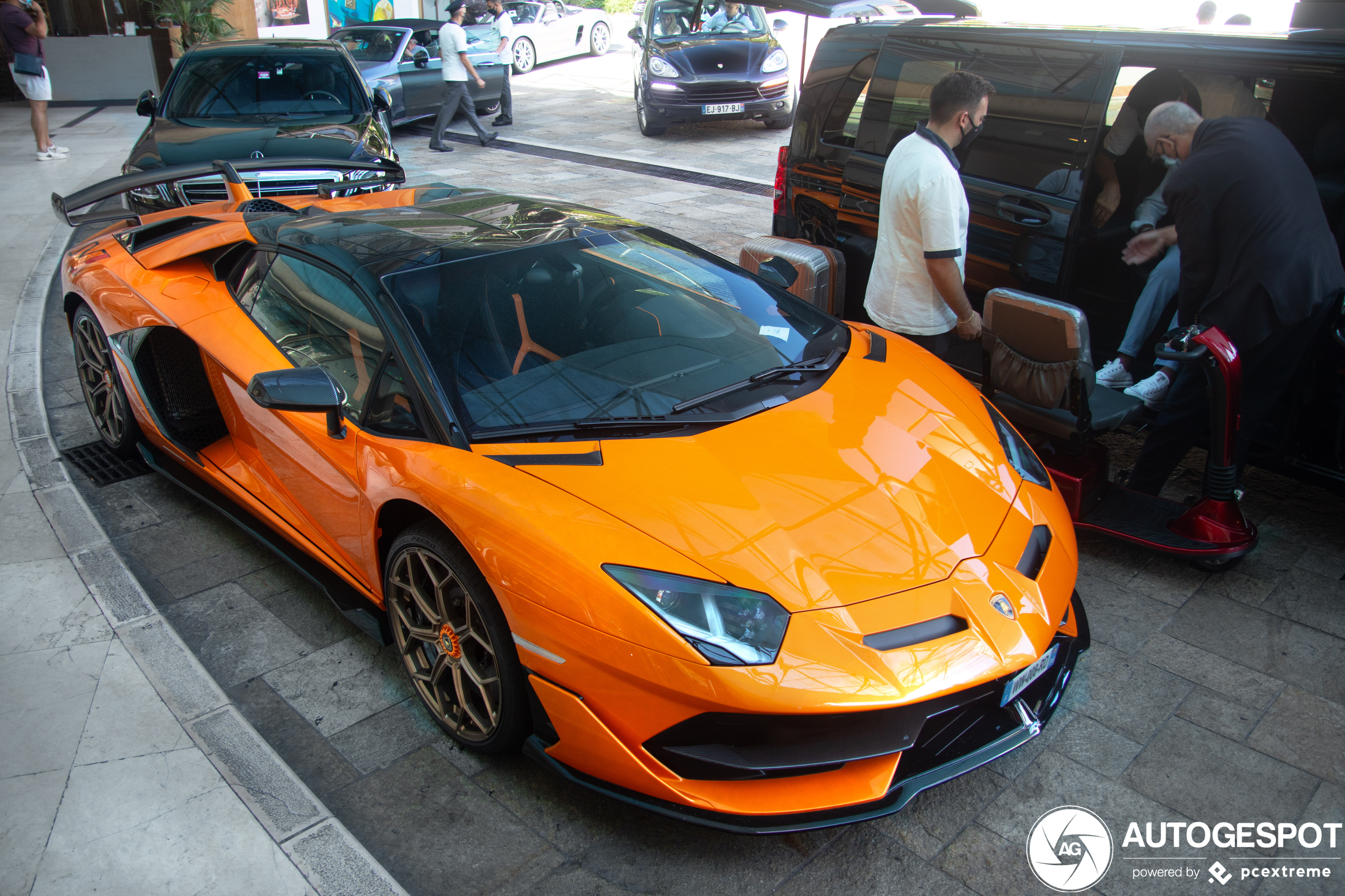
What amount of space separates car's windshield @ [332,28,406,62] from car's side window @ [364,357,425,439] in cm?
1248

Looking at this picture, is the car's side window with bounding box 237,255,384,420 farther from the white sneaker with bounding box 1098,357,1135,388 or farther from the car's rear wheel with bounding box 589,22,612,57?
the car's rear wheel with bounding box 589,22,612,57

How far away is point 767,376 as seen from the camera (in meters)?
2.87

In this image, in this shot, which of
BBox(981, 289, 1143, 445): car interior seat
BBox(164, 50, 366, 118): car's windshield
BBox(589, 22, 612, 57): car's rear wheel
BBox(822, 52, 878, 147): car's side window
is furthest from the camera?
BBox(589, 22, 612, 57): car's rear wheel

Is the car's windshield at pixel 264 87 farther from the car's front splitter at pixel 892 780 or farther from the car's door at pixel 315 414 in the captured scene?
the car's front splitter at pixel 892 780

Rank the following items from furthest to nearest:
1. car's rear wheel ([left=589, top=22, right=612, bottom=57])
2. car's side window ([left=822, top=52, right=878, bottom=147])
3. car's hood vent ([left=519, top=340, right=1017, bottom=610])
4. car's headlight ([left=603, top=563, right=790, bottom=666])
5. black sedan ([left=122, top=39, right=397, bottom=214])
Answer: car's rear wheel ([left=589, top=22, right=612, bottom=57]) < black sedan ([left=122, top=39, right=397, bottom=214]) < car's side window ([left=822, top=52, right=878, bottom=147]) < car's hood vent ([left=519, top=340, right=1017, bottom=610]) < car's headlight ([left=603, top=563, right=790, bottom=666])

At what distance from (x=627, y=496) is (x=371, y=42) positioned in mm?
14008

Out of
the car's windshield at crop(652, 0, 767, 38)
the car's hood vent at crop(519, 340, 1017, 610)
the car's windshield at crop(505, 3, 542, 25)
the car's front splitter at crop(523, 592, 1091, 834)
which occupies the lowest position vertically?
the car's front splitter at crop(523, 592, 1091, 834)

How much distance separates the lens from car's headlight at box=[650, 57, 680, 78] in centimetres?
1255

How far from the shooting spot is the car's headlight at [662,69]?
12547 mm

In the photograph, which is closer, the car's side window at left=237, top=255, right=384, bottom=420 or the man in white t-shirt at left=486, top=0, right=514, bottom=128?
the car's side window at left=237, top=255, right=384, bottom=420

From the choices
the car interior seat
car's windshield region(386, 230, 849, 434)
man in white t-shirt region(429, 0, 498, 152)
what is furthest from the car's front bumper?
car's windshield region(386, 230, 849, 434)

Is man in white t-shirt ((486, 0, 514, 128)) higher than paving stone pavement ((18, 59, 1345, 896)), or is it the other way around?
man in white t-shirt ((486, 0, 514, 128))

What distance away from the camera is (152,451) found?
4062 mm

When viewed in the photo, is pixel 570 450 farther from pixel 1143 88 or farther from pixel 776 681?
pixel 1143 88
